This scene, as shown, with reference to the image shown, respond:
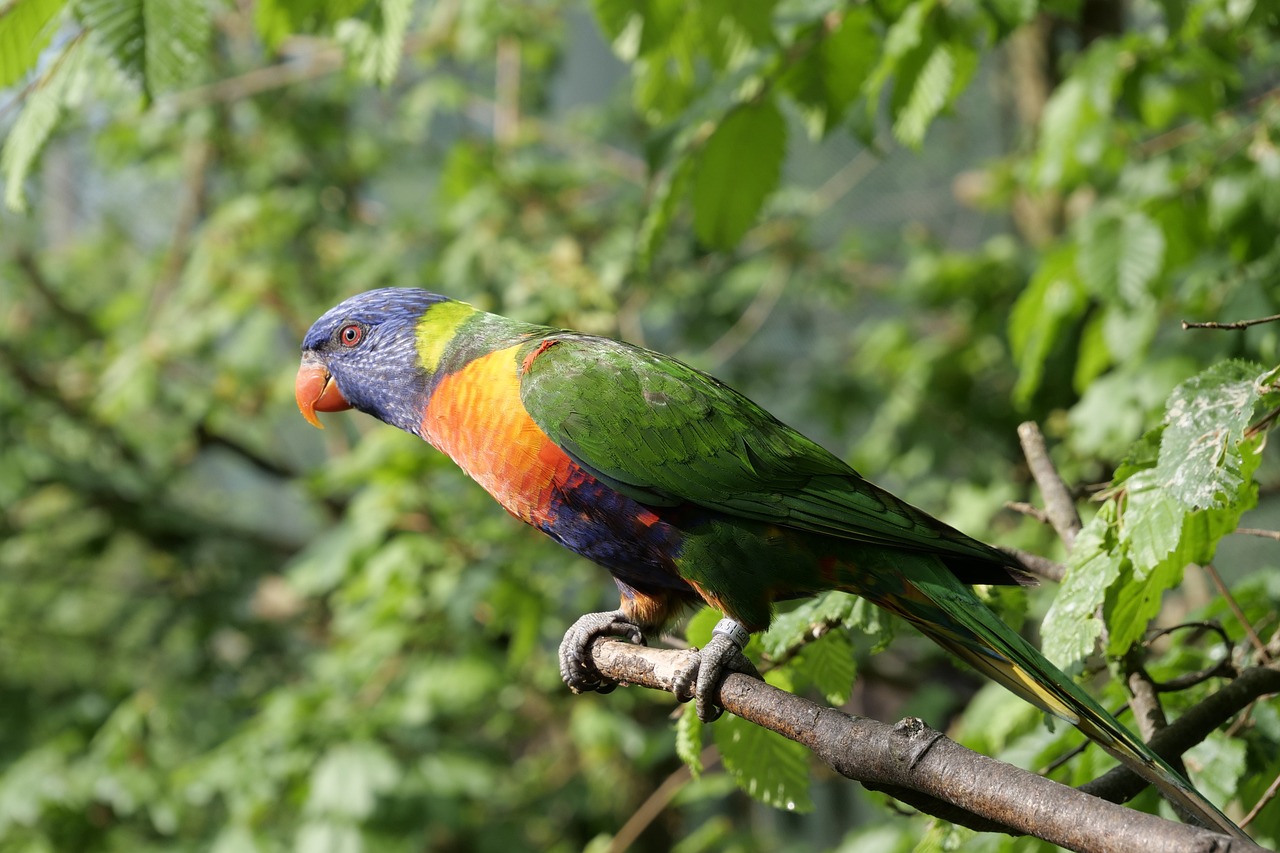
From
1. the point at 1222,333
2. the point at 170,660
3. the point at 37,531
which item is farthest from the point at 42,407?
the point at 1222,333

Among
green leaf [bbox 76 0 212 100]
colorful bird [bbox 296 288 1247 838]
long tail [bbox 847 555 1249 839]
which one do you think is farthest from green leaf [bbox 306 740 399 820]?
green leaf [bbox 76 0 212 100]

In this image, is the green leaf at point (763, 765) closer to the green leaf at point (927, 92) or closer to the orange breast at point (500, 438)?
the orange breast at point (500, 438)

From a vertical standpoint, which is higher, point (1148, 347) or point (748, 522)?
point (748, 522)

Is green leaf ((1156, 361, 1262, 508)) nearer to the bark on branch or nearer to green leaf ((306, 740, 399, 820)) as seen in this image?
the bark on branch

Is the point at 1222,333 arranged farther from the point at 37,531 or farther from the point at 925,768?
the point at 37,531

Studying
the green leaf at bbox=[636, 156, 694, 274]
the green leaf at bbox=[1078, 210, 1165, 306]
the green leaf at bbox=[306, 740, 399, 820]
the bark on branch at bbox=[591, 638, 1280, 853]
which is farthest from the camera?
the green leaf at bbox=[306, 740, 399, 820]

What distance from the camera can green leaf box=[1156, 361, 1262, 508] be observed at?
1.03 meters

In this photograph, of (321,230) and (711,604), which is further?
(321,230)

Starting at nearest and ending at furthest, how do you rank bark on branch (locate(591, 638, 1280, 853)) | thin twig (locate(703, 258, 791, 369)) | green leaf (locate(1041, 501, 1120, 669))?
bark on branch (locate(591, 638, 1280, 853)) → green leaf (locate(1041, 501, 1120, 669)) → thin twig (locate(703, 258, 791, 369))

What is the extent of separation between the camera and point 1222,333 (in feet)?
6.96

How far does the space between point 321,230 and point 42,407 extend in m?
1.30

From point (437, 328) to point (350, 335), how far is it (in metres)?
0.17

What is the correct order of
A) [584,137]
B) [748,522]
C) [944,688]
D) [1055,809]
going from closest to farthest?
[1055,809] → [748,522] → [944,688] → [584,137]

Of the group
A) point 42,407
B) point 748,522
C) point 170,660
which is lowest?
point 170,660
